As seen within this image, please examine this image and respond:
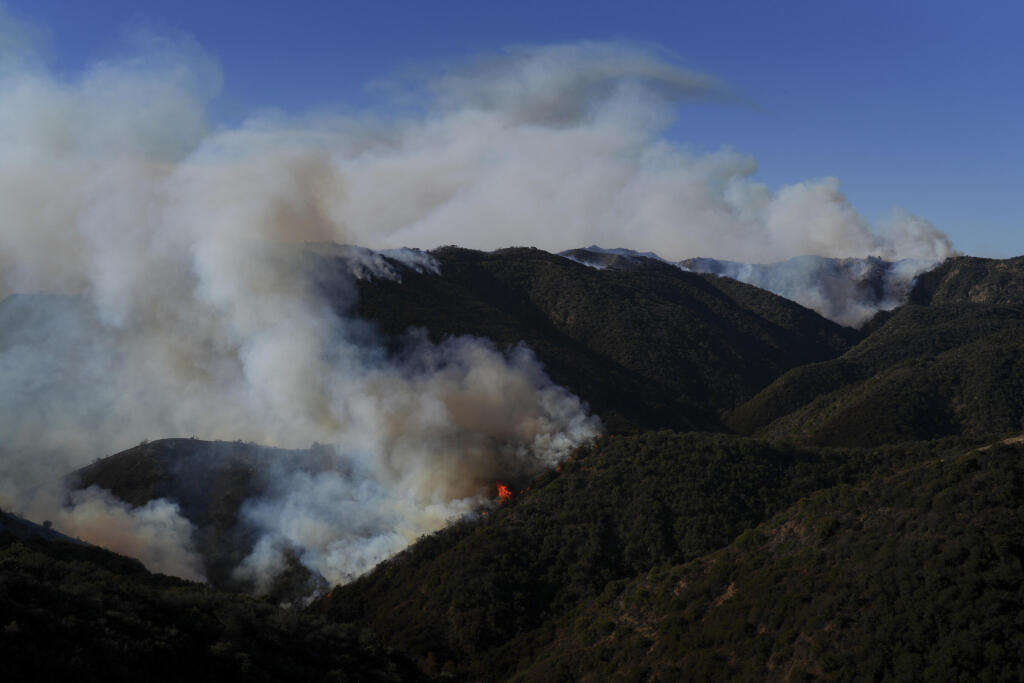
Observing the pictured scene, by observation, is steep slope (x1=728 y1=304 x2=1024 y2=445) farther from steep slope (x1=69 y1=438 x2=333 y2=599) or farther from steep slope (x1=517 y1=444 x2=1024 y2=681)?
steep slope (x1=69 y1=438 x2=333 y2=599)

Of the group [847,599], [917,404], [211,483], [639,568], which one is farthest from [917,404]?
[211,483]

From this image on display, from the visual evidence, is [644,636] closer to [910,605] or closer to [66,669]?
[910,605]

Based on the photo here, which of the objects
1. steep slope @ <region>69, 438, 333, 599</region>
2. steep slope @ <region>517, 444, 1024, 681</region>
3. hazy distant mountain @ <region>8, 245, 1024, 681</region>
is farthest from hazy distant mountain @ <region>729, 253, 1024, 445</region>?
steep slope @ <region>69, 438, 333, 599</region>

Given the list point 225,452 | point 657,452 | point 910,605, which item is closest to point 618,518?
point 657,452

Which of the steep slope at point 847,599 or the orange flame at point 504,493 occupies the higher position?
the orange flame at point 504,493

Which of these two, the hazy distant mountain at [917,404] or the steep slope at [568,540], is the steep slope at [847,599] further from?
the hazy distant mountain at [917,404]

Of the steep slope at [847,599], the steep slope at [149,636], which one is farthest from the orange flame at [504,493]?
the steep slope at [149,636]

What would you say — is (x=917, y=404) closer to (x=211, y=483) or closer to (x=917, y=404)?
(x=917, y=404)
